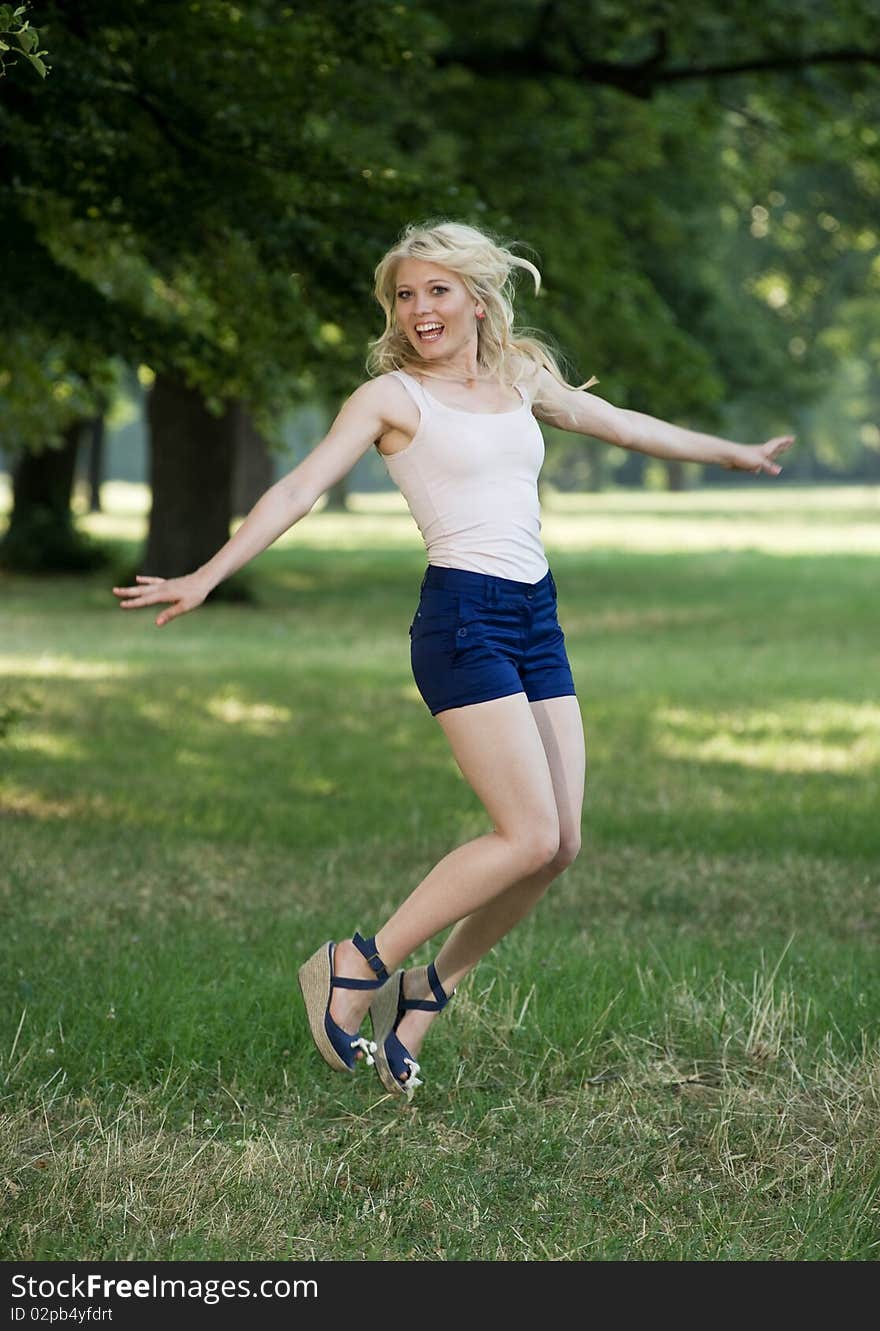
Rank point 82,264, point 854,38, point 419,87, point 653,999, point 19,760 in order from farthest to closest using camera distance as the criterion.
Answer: point 419,87 < point 854,38 < point 82,264 < point 19,760 < point 653,999

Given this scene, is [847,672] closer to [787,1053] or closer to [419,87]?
[419,87]

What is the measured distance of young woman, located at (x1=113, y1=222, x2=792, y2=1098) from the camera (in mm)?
4738

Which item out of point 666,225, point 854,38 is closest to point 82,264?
point 854,38

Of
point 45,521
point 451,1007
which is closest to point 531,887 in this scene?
point 451,1007

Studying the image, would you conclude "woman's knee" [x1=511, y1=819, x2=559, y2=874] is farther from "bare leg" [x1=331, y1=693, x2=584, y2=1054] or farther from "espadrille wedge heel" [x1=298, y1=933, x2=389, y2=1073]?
"espadrille wedge heel" [x1=298, y1=933, x2=389, y2=1073]

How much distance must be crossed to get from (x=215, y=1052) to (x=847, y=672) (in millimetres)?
12008

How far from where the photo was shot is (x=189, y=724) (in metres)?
13.0

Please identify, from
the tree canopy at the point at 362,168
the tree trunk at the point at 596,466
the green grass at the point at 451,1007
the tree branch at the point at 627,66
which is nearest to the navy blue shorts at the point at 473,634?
the green grass at the point at 451,1007

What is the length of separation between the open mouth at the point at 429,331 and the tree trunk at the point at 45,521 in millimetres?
24262

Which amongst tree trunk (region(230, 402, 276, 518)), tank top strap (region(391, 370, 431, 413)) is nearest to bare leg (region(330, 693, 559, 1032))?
tank top strap (region(391, 370, 431, 413))

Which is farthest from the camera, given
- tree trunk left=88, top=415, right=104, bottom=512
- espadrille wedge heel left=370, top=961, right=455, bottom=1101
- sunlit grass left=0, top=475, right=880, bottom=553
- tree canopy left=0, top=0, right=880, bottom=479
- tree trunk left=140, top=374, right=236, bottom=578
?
tree trunk left=88, top=415, right=104, bottom=512

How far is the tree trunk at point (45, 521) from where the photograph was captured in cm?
2862

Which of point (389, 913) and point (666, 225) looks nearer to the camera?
point (389, 913)

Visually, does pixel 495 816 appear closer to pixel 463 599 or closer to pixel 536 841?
pixel 536 841
